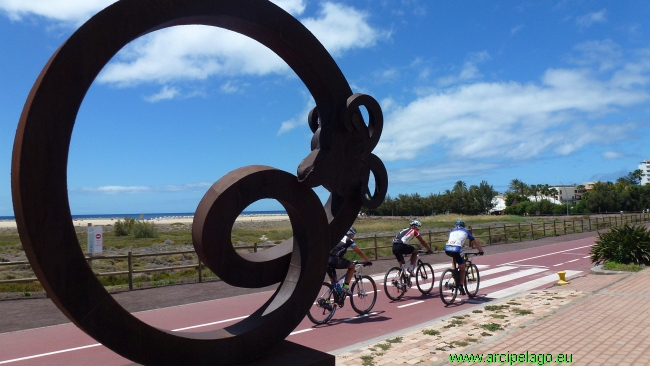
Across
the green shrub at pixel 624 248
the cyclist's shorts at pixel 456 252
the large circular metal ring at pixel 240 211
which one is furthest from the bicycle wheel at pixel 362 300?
the green shrub at pixel 624 248

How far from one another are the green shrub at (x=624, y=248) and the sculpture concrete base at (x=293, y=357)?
48.2 ft

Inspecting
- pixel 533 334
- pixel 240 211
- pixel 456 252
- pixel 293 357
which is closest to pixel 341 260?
pixel 456 252

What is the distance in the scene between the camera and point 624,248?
54.4 feet

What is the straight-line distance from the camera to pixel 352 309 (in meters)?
10.8

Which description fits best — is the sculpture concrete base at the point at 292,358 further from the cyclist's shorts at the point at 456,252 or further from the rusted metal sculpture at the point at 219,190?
the cyclist's shorts at the point at 456,252

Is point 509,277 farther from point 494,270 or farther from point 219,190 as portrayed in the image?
point 219,190

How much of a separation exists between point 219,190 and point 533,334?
18.7 feet

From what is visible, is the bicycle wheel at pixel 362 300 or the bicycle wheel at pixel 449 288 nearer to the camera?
the bicycle wheel at pixel 362 300

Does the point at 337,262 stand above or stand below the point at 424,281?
above

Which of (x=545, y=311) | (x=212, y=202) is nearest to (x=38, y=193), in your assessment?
(x=212, y=202)

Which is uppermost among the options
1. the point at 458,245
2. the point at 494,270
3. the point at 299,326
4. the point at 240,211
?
the point at 240,211

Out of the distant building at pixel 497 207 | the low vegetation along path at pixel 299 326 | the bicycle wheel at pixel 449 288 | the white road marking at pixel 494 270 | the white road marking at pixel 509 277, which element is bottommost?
the low vegetation along path at pixel 299 326

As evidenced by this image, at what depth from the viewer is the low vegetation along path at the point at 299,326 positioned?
7895mm

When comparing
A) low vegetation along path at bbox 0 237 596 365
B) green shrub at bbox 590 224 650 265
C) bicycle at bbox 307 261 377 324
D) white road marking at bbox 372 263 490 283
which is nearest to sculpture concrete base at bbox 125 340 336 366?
low vegetation along path at bbox 0 237 596 365
